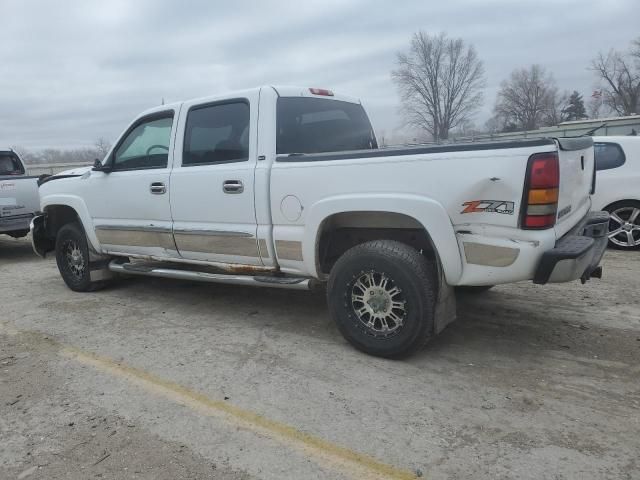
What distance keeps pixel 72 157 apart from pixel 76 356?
39930 millimetres

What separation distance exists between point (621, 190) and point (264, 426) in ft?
21.2

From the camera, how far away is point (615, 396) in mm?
3164

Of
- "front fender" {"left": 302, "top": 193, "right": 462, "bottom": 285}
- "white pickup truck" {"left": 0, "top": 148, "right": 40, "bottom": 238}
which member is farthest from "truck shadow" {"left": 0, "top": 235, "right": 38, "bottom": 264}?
"front fender" {"left": 302, "top": 193, "right": 462, "bottom": 285}

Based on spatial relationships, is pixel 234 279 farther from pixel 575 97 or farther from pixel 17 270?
pixel 575 97

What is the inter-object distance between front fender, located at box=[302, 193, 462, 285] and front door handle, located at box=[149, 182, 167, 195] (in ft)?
6.13

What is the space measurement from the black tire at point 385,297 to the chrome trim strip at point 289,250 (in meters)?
0.35

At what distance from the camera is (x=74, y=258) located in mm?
6195

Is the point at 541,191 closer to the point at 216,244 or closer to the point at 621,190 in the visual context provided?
the point at 216,244

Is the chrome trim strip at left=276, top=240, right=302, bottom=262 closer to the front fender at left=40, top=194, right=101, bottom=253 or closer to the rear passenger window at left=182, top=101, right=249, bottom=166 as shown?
the rear passenger window at left=182, top=101, right=249, bottom=166

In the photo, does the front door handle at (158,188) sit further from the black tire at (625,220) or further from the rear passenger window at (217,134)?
the black tire at (625,220)

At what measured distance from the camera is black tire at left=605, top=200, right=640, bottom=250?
23.6 ft

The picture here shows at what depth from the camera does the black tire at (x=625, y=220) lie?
720 centimetres

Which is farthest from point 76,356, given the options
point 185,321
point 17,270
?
point 17,270

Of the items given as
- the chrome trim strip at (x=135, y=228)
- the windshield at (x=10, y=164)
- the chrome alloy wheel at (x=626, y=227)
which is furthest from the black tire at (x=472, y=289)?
the windshield at (x=10, y=164)
